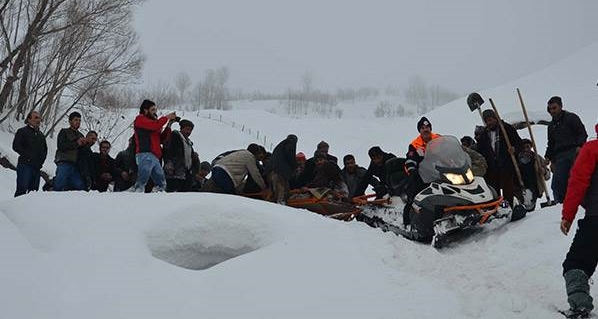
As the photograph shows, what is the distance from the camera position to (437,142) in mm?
6730

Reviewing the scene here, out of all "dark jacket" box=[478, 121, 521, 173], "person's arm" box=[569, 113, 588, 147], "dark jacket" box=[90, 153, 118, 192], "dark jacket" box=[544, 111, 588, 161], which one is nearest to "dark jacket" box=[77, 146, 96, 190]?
"dark jacket" box=[90, 153, 118, 192]

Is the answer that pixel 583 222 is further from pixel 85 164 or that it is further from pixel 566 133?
pixel 85 164

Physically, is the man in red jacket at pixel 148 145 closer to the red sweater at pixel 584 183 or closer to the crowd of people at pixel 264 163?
the crowd of people at pixel 264 163

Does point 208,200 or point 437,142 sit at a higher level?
point 437,142

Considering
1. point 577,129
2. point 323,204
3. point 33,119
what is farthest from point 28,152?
point 577,129

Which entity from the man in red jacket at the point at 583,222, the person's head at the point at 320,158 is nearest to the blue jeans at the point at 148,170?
the person's head at the point at 320,158

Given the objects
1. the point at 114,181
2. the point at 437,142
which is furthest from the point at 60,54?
the point at 437,142

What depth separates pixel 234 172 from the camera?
7.86 metres

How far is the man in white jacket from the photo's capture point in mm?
7836

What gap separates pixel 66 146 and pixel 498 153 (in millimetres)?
6234

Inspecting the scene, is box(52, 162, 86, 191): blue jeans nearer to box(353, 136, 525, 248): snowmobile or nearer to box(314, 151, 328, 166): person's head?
box(314, 151, 328, 166): person's head

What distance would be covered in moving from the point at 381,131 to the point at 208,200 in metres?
39.1

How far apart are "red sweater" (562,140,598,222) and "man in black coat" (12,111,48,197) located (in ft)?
23.4

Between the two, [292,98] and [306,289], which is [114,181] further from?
[292,98]
